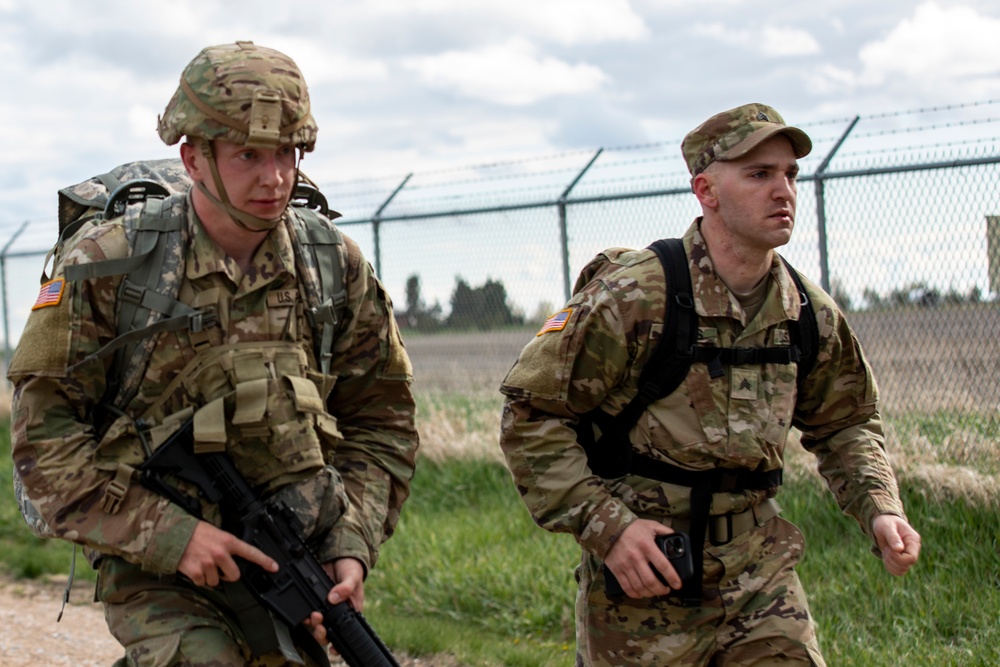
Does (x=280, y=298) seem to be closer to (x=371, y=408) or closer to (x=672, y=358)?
(x=371, y=408)

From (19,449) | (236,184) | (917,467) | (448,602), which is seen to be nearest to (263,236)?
(236,184)

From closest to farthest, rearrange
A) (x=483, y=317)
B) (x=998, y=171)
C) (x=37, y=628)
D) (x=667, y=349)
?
1. (x=667, y=349)
2. (x=998, y=171)
3. (x=37, y=628)
4. (x=483, y=317)

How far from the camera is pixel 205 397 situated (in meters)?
3.01

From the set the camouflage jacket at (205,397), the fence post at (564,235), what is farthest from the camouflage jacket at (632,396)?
the fence post at (564,235)

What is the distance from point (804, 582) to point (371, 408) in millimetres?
2698

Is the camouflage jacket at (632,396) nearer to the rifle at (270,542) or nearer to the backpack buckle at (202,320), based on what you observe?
the rifle at (270,542)

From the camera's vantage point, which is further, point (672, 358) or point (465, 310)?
point (465, 310)

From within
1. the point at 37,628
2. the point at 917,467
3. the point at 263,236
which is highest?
the point at 263,236

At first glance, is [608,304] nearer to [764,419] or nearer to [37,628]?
[764,419]

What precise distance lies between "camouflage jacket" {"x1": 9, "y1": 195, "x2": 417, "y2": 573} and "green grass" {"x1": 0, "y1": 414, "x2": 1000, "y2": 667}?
2207 millimetres

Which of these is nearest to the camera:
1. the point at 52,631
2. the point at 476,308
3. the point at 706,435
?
the point at 706,435

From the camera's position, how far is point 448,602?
5828 millimetres

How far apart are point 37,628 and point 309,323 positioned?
3.85 m

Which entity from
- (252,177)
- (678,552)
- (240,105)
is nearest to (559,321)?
(678,552)
